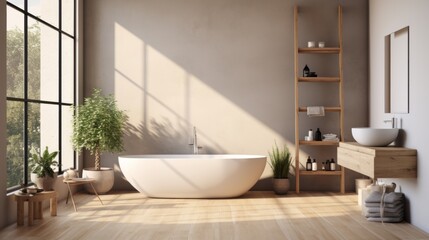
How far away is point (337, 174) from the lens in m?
7.67

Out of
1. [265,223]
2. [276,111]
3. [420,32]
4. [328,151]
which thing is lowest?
[265,223]

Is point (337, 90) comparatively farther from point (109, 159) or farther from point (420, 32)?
point (109, 159)

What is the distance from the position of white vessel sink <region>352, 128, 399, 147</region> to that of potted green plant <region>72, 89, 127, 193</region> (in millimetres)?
3294

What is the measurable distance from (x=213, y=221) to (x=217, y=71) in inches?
112

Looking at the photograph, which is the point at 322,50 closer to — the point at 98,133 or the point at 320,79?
the point at 320,79

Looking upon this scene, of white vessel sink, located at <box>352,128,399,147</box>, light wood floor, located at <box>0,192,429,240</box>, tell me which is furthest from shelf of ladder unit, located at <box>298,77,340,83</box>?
white vessel sink, located at <box>352,128,399,147</box>

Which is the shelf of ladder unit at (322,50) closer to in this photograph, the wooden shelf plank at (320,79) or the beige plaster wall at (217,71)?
the beige plaster wall at (217,71)

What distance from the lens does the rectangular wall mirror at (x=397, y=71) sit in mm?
5902

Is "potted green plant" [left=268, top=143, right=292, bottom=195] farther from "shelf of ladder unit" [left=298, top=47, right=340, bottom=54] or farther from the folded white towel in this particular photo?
"shelf of ladder unit" [left=298, top=47, right=340, bottom=54]

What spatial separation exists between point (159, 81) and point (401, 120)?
3.45 meters

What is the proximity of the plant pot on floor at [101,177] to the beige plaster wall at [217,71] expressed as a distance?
431 millimetres

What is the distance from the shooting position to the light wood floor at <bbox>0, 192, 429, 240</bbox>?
199 inches

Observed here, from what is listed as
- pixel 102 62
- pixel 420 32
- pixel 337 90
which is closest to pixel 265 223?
pixel 420 32

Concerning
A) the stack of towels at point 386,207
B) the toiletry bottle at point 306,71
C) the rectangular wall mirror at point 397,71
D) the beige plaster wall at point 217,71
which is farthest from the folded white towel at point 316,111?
the stack of towels at point 386,207
